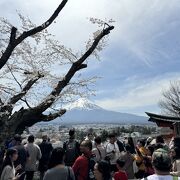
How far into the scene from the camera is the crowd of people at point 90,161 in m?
4.33

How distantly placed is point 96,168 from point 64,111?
6.76 meters

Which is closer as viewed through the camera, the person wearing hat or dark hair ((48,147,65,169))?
the person wearing hat

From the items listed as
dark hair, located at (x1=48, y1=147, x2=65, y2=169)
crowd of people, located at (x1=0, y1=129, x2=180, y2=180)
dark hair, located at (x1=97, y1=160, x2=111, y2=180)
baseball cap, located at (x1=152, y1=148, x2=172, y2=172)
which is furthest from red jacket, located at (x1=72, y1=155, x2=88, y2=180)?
baseball cap, located at (x1=152, y1=148, x2=172, y2=172)

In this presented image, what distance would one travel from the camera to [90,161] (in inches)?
270

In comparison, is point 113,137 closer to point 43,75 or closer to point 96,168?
point 43,75

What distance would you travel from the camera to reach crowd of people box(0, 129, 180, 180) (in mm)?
4329

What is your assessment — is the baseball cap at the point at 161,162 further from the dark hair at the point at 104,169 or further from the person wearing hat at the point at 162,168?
the dark hair at the point at 104,169

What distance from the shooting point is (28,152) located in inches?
433

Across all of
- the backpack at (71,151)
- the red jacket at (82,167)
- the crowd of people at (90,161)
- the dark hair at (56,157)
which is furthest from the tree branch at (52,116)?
the dark hair at (56,157)

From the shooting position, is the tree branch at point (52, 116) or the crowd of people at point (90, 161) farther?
the tree branch at point (52, 116)

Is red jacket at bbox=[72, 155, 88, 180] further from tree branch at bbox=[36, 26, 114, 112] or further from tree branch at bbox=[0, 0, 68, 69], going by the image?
tree branch at bbox=[36, 26, 114, 112]

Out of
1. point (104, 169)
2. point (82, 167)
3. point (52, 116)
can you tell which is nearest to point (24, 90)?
point (52, 116)

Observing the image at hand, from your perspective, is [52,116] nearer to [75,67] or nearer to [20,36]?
[75,67]

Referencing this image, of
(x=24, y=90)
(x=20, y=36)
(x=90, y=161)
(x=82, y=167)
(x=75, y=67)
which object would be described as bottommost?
(x=82, y=167)
